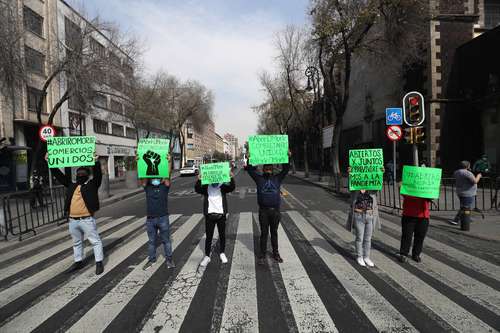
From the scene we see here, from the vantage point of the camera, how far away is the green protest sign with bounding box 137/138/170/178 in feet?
16.2

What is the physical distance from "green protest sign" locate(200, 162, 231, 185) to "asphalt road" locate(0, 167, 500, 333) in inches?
58.8

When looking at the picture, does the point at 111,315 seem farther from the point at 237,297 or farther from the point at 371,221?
the point at 371,221

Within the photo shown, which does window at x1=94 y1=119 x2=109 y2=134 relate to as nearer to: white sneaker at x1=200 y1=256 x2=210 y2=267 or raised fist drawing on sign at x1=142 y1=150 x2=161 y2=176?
raised fist drawing on sign at x1=142 y1=150 x2=161 y2=176

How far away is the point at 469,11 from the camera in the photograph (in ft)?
59.1

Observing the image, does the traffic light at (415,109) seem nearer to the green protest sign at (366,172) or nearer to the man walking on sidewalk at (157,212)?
the green protest sign at (366,172)

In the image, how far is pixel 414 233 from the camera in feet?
16.8

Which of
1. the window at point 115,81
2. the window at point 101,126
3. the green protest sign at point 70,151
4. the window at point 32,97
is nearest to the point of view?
the green protest sign at point 70,151

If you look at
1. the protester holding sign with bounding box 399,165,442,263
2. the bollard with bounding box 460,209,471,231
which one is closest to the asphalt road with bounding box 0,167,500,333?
the protester holding sign with bounding box 399,165,442,263

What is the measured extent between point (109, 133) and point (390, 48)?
32421 millimetres

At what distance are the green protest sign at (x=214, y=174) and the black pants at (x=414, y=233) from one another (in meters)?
3.29

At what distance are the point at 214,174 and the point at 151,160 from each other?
1.12m

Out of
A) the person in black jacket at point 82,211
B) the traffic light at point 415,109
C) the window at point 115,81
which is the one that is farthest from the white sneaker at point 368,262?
the window at point 115,81

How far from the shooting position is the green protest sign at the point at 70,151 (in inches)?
218

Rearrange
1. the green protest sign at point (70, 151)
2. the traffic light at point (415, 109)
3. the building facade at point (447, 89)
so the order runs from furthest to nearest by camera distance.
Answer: the building facade at point (447, 89)
the traffic light at point (415, 109)
the green protest sign at point (70, 151)
